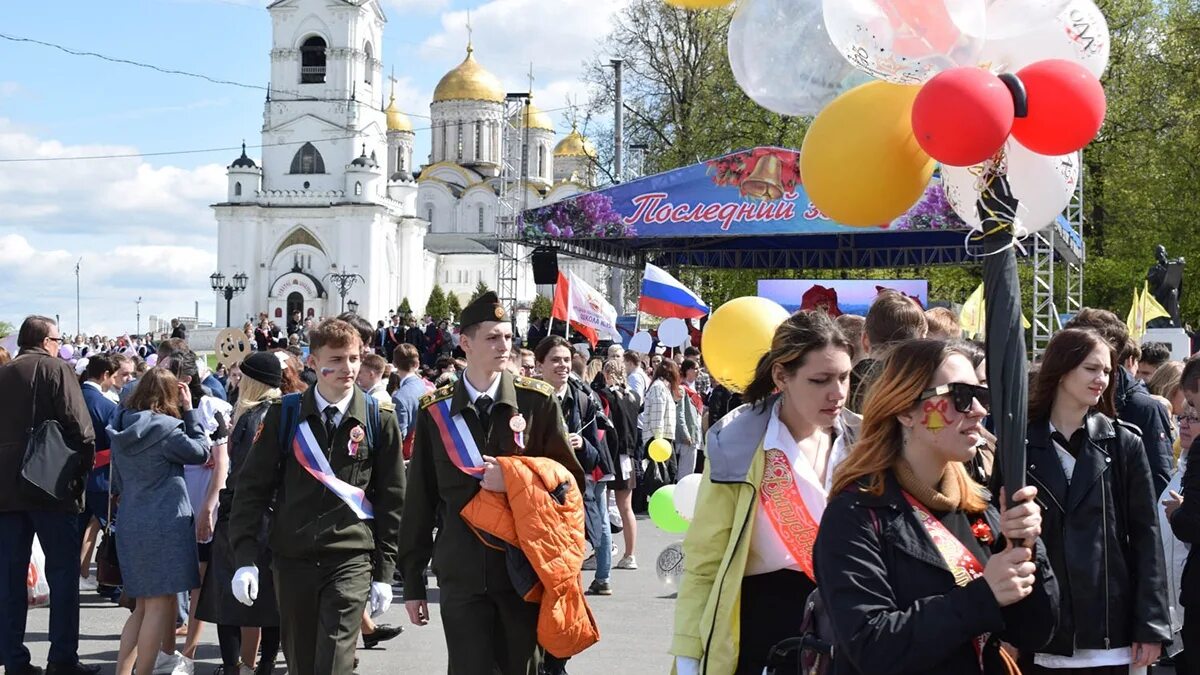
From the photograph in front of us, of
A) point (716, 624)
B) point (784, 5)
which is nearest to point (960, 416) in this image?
point (716, 624)

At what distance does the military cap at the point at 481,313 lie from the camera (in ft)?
18.9

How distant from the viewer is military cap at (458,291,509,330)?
575 cm

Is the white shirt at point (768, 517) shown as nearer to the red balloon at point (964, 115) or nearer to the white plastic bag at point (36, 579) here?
the red balloon at point (964, 115)

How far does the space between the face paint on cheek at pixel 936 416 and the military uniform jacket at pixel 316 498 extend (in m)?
3.42

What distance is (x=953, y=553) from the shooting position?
117 inches

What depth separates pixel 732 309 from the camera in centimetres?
598

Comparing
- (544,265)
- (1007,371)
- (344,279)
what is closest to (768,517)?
(1007,371)

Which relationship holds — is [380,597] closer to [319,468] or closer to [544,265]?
[319,468]

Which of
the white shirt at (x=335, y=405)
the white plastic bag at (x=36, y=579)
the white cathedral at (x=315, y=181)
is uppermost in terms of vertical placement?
the white cathedral at (x=315, y=181)

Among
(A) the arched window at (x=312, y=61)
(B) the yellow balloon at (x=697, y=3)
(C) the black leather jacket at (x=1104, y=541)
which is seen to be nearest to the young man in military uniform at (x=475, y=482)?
(B) the yellow balloon at (x=697, y=3)

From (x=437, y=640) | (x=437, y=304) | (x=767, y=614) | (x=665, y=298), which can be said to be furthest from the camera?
(x=437, y=304)

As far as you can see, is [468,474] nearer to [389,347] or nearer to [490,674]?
[490,674]

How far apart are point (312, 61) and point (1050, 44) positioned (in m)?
87.6

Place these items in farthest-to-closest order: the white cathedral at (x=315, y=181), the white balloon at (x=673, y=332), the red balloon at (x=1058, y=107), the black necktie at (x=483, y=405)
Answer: the white cathedral at (x=315, y=181), the white balloon at (x=673, y=332), the black necktie at (x=483, y=405), the red balloon at (x=1058, y=107)
